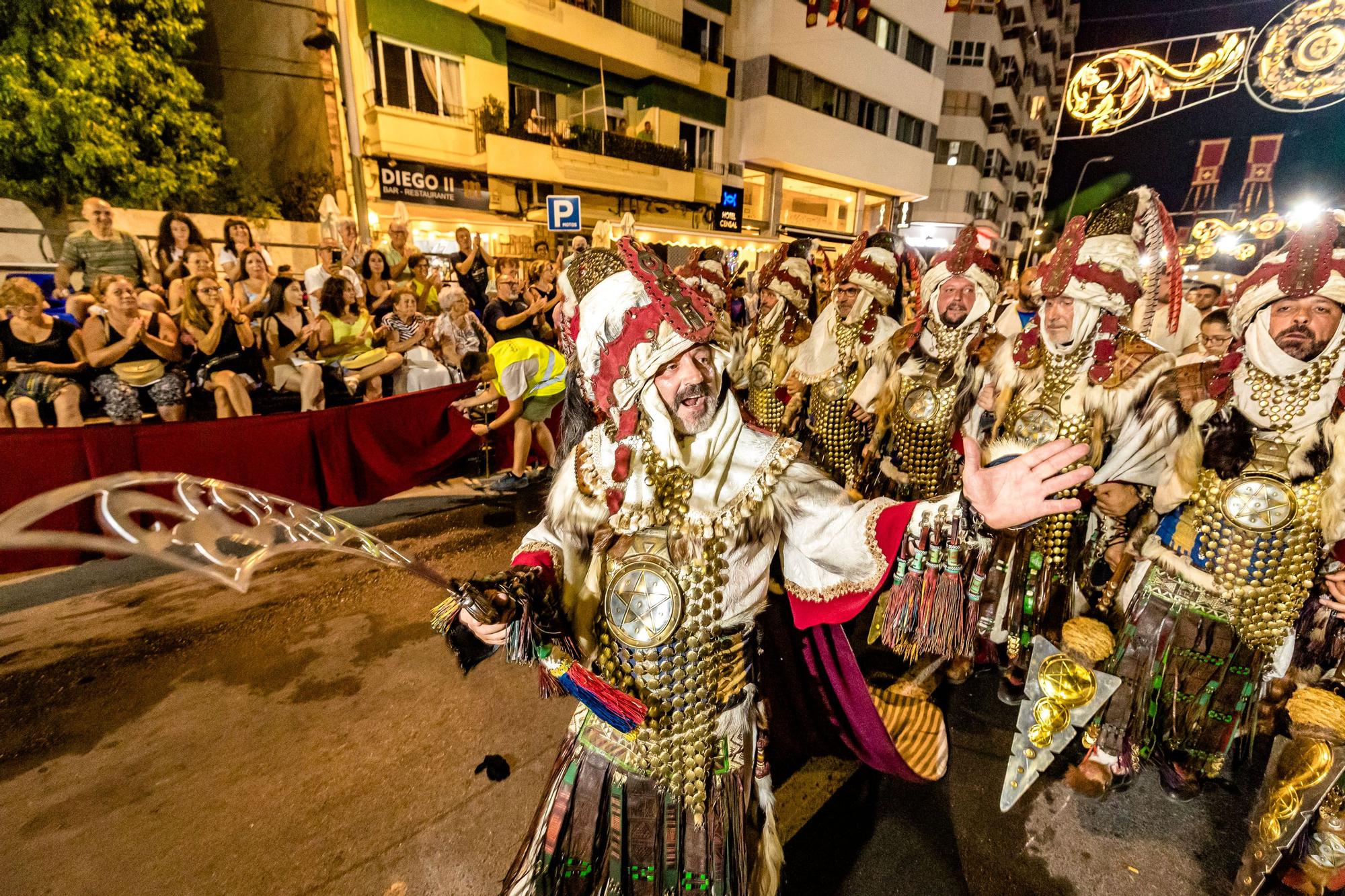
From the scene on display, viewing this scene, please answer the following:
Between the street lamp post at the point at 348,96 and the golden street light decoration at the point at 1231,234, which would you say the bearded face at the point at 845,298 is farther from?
→ the street lamp post at the point at 348,96

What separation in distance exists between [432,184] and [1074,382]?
17.4 meters

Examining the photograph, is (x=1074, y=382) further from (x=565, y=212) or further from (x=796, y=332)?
(x=565, y=212)

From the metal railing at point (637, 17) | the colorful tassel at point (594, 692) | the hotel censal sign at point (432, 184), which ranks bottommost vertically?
the colorful tassel at point (594, 692)

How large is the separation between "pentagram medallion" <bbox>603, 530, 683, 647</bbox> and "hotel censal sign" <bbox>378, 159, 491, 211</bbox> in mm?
17286

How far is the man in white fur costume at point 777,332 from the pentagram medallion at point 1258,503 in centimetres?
370

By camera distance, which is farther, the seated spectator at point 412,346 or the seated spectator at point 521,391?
the seated spectator at point 412,346

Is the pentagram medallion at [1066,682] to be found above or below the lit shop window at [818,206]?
below

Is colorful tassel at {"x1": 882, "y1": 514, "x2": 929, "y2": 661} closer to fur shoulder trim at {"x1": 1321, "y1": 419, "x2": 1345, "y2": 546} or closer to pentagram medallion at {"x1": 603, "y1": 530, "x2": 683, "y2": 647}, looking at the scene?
pentagram medallion at {"x1": 603, "y1": 530, "x2": 683, "y2": 647}

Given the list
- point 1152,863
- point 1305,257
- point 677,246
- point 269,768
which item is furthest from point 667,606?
point 677,246

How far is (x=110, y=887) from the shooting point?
2.42 meters

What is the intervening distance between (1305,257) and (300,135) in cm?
1818

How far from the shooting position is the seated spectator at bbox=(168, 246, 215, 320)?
6363 millimetres

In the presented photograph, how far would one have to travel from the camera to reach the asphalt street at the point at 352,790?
2.57 metres

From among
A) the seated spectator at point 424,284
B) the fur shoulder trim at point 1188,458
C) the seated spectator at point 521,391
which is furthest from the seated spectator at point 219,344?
the fur shoulder trim at point 1188,458
